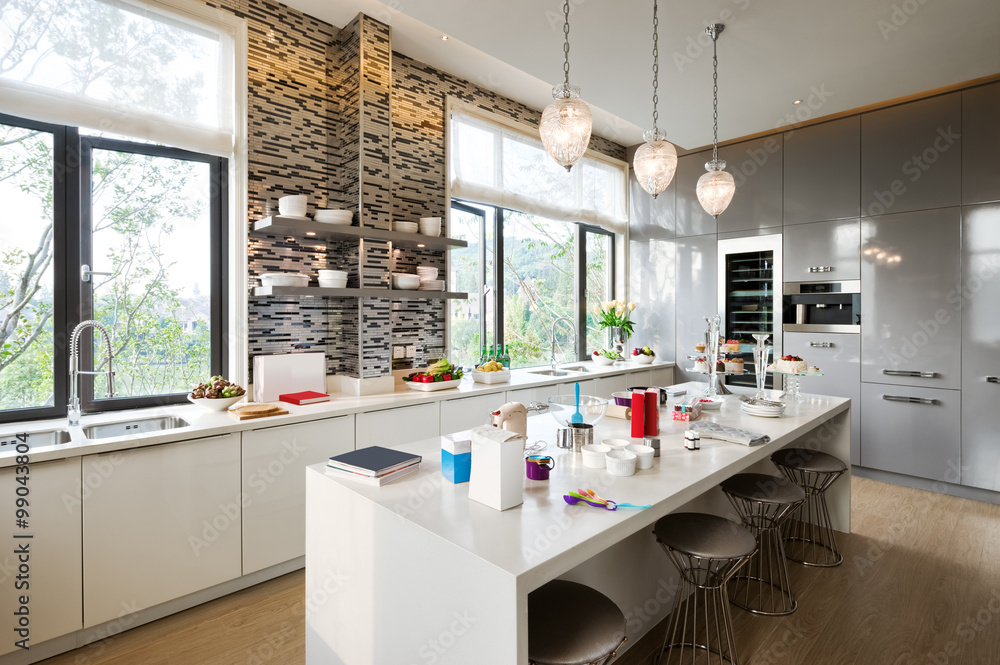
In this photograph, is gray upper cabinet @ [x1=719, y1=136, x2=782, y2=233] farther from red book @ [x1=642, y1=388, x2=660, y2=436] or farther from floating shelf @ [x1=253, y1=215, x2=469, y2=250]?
red book @ [x1=642, y1=388, x2=660, y2=436]

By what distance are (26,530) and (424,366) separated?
2323 mm

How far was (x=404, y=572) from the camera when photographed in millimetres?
1357

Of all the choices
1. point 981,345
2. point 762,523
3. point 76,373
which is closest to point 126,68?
point 76,373

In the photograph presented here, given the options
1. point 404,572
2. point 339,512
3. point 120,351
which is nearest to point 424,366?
point 120,351

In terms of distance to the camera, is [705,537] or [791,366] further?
[791,366]

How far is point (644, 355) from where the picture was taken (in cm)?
516

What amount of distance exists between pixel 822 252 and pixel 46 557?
516 cm

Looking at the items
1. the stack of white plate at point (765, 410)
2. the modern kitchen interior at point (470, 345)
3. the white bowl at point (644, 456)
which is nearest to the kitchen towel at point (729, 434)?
the modern kitchen interior at point (470, 345)

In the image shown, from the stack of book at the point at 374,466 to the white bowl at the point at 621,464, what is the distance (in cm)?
62

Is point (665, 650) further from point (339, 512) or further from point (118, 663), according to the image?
point (118, 663)

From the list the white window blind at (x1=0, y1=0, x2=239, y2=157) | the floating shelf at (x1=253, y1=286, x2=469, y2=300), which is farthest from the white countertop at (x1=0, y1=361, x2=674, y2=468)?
the white window blind at (x1=0, y1=0, x2=239, y2=157)

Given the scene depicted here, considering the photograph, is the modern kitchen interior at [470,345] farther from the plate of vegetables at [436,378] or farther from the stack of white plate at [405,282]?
the stack of white plate at [405,282]

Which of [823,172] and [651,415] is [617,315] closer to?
[823,172]

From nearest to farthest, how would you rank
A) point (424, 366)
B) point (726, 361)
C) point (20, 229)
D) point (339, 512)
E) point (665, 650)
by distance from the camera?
point (339, 512), point (665, 650), point (20, 229), point (726, 361), point (424, 366)
